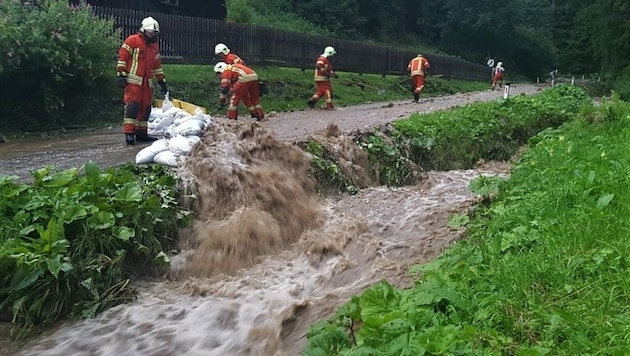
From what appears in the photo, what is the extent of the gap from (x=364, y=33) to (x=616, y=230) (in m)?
41.9

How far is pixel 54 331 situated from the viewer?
477 centimetres

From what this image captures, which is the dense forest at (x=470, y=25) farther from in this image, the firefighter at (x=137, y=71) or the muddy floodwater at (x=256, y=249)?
the muddy floodwater at (x=256, y=249)

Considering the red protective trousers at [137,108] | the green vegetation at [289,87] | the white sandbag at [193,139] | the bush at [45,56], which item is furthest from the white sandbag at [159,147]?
the green vegetation at [289,87]

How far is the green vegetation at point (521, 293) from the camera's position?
9.98 feet

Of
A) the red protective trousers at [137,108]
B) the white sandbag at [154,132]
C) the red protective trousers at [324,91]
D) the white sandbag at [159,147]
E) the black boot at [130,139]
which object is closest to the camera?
the white sandbag at [159,147]

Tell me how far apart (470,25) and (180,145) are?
48.6 metres

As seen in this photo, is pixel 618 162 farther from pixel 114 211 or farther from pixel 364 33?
pixel 364 33

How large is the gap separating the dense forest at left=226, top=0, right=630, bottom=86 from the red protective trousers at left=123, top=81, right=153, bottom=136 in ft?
82.9

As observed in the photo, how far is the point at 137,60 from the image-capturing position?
9.32 meters

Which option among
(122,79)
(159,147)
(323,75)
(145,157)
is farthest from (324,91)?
(145,157)

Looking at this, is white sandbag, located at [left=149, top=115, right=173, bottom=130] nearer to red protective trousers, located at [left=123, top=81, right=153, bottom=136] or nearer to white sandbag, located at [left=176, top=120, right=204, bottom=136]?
red protective trousers, located at [left=123, top=81, right=153, bottom=136]

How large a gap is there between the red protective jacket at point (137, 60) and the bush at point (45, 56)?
124 inches

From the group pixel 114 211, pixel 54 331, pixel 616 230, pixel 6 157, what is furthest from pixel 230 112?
pixel 616 230

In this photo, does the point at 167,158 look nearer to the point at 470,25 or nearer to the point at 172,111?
the point at 172,111
